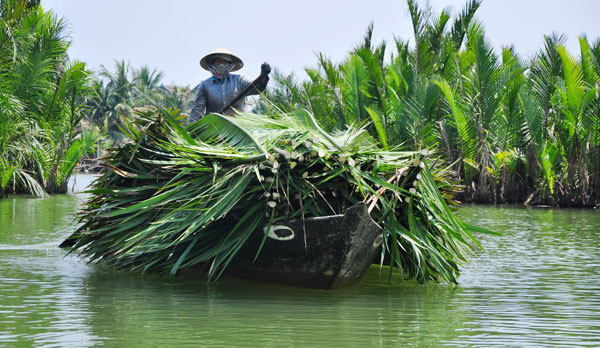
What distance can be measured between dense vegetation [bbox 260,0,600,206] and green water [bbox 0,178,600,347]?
28.5 ft

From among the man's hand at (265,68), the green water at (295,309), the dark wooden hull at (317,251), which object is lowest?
the green water at (295,309)

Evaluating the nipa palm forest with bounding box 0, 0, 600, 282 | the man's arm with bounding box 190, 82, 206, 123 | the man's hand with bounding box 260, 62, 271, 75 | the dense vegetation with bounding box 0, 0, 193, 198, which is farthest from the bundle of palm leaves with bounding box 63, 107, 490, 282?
the dense vegetation with bounding box 0, 0, 193, 198

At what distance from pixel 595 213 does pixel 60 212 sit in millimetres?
10114

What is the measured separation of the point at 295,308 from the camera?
4.81 m

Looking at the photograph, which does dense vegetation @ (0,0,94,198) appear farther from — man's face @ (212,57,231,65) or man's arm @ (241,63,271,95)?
man's arm @ (241,63,271,95)

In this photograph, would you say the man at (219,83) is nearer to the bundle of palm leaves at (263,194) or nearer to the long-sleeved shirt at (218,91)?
the long-sleeved shirt at (218,91)

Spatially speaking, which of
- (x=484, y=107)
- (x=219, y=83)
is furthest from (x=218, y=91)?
(x=484, y=107)

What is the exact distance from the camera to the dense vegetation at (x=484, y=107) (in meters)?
15.6

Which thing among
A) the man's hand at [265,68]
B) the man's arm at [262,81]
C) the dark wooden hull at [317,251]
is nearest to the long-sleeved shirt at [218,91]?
the man's arm at [262,81]

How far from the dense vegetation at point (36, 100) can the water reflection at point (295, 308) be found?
8.17 m

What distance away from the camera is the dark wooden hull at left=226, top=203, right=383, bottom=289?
4.95 meters

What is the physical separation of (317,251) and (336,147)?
81 cm

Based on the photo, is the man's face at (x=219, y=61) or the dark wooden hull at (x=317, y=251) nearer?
the dark wooden hull at (x=317, y=251)

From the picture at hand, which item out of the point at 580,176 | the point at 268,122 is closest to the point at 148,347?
the point at 268,122
